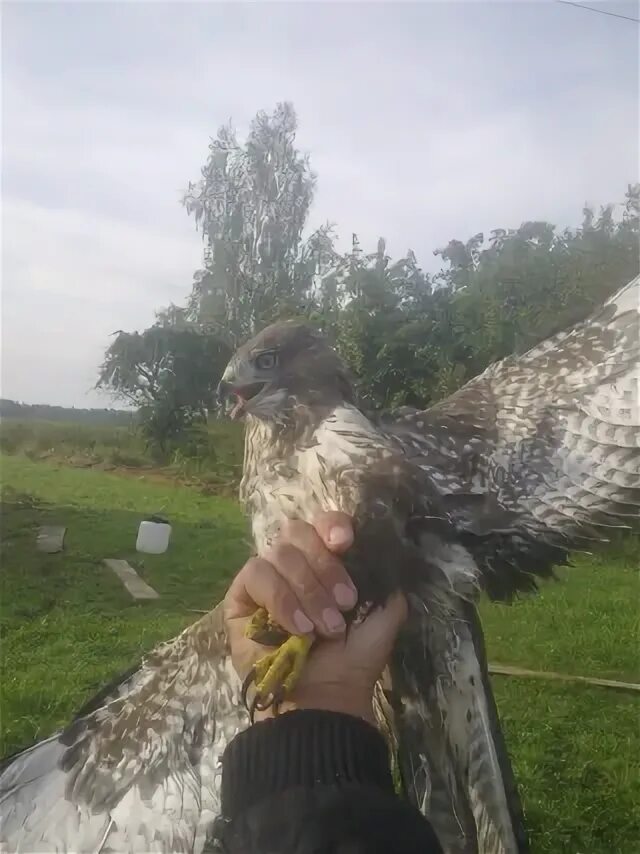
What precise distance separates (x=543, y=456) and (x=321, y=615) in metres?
0.37

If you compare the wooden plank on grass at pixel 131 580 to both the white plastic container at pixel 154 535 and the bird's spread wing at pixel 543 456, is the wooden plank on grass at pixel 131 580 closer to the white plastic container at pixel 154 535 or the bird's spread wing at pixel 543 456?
the white plastic container at pixel 154 535

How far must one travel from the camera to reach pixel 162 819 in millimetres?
972

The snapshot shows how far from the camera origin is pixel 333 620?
3.00 feet

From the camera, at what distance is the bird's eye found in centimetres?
100

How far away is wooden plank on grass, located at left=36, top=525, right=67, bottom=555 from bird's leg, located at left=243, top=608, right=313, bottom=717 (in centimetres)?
38

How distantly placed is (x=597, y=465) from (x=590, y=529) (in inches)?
3.5

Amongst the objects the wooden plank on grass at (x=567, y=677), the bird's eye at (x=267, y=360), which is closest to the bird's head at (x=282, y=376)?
the bird's eye at (x=267, y=360)

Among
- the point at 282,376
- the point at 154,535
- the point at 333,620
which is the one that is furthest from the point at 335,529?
the point at 154,535

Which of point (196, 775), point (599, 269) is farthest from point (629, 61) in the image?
point (196, 775)

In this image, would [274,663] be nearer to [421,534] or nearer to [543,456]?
[421,534]

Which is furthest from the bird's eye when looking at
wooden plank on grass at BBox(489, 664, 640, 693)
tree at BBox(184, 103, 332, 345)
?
wooden plank on grass at BBox(489, 664, 640, 693)

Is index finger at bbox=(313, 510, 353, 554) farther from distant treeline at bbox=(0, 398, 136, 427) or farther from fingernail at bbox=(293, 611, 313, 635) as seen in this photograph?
distant treeline at bbox=(0, 398, 136, 427)

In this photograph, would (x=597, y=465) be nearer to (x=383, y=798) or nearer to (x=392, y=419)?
(x=392, y=419)

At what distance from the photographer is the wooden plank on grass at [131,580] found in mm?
1086
